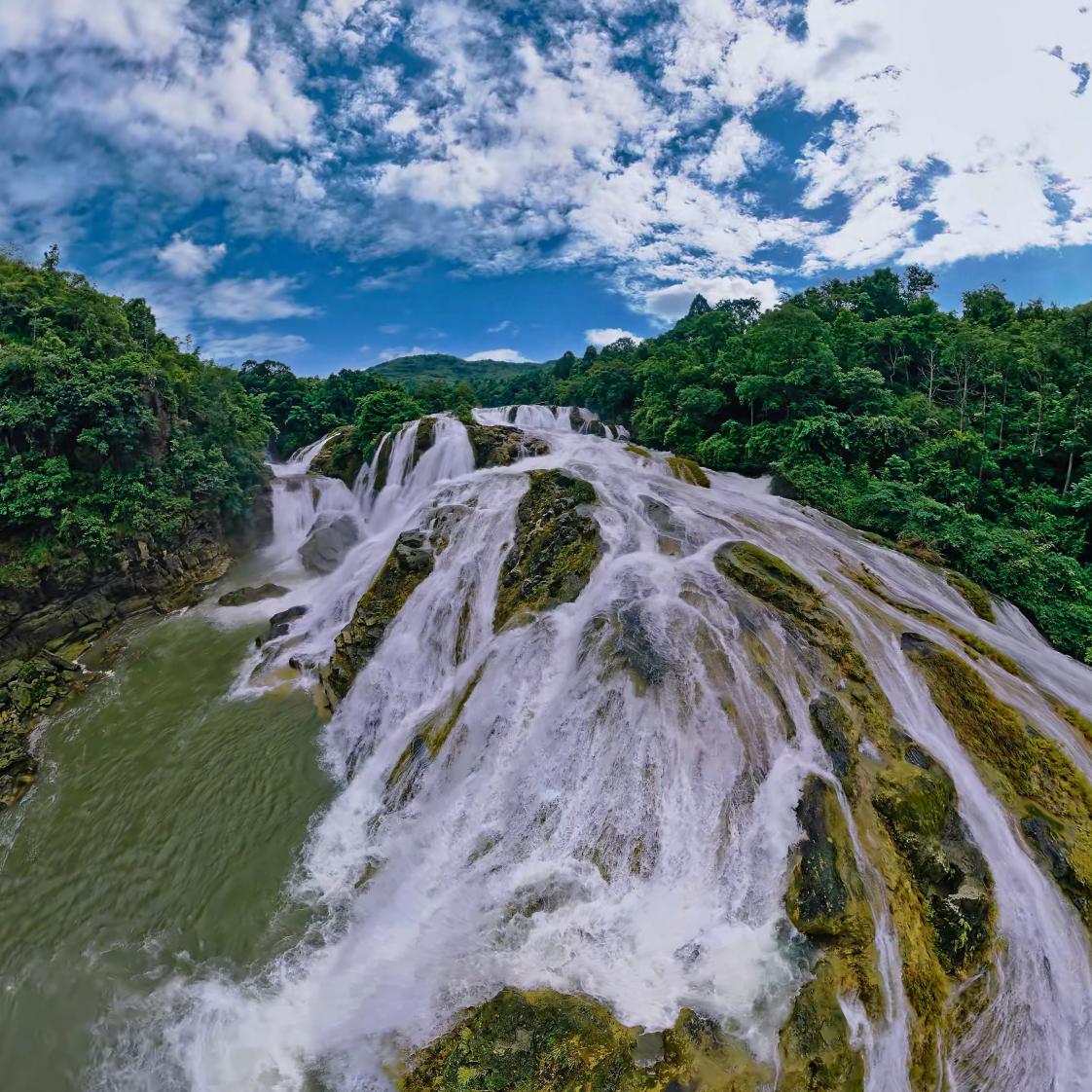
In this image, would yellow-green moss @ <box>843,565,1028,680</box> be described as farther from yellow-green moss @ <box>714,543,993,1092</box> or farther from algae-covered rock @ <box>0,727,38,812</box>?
algae-covered rock @ <box>0,727,38,812</box>

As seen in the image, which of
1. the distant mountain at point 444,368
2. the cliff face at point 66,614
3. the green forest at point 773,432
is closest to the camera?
the cliff face at point 66,614

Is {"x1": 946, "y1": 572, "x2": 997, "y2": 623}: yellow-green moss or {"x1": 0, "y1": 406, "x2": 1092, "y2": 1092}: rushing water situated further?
{"x1": 946, "y1": 572, "x2": 997, "y2": 623}: yellow-green moss

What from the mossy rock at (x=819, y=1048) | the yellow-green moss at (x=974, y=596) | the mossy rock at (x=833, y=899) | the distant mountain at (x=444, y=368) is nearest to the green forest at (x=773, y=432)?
the yellow-green moss at (x=974, y=596)

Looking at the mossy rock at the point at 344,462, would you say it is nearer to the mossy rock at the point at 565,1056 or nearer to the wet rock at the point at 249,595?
the wet rock at the point at 249,595

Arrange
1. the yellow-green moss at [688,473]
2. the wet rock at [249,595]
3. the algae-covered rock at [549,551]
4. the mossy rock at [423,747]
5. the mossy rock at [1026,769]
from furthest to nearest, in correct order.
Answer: the yellow-green moss at [688,473], the wet rock at [249,595], the algae-covered rock at [549,551], the mossy rock at [423,747], the mossy rock at [1026,769]

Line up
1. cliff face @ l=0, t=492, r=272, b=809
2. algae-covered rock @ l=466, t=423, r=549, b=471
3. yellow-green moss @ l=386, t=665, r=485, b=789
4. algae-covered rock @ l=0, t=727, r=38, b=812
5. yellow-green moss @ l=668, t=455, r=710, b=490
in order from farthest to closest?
1. algae-covered rock @ l=466, t=423, r=549, b=471
2. yellow-green moss @ l=668, t=455, r=710, b=490
3. cliff face @ l=0, t=492, r=272, b=809
4. algae-covered rock @ l=0, t=727, r=38, b=812
5. yellow-green moss @ l=386, t=665, r=485, b=789

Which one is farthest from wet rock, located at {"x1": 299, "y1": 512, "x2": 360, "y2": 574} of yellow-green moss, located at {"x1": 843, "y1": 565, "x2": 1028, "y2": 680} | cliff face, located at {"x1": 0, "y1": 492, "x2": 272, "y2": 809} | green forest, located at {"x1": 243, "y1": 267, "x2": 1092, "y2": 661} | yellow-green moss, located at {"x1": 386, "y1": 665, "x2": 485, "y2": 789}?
yellow-green moss, located at {"x1": 843, "y1": 565, "x2": 1028, "y2": 680}
